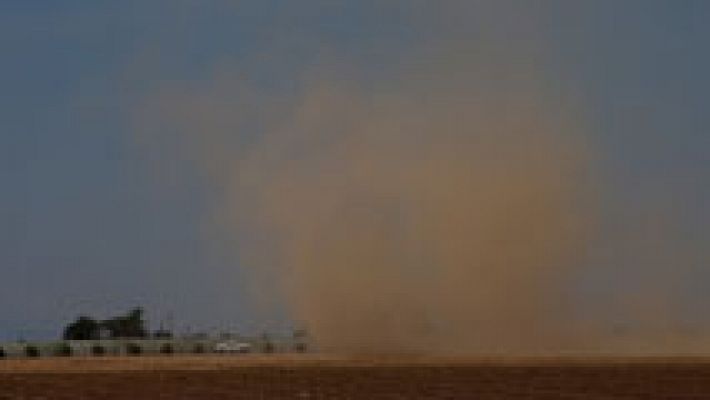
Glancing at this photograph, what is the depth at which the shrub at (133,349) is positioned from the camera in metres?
83.2

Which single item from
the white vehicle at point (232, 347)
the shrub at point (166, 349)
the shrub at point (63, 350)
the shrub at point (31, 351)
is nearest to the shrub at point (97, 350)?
the shrub at point (63, 350)

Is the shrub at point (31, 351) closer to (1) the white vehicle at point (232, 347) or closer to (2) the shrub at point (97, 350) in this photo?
(2) the shrub at point (97, 350)

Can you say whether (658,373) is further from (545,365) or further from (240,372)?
(240,372)

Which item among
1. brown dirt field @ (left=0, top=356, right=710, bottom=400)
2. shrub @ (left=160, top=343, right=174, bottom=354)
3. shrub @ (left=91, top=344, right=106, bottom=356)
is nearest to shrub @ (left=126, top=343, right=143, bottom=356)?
shrub @ (left=160, top=343, right=174, bottom=354)

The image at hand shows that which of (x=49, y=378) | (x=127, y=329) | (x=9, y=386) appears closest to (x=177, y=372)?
(x=49, y=378)

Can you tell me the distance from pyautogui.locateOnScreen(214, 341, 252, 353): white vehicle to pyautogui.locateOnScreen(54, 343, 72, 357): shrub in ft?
30.7

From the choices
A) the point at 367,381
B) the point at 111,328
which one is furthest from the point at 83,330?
the point at 367,381

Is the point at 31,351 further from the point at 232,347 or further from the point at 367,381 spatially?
the point at 367,381

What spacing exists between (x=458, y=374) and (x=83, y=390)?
13594 mm

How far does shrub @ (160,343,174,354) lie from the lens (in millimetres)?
82338

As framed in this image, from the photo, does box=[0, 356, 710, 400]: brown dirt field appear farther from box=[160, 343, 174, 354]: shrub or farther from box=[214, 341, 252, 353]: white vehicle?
box=[214, 341, 252, 353]: white vehicle

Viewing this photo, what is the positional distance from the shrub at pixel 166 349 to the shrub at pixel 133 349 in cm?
131

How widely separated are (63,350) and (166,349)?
20.0 ft

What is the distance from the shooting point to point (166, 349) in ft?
274
